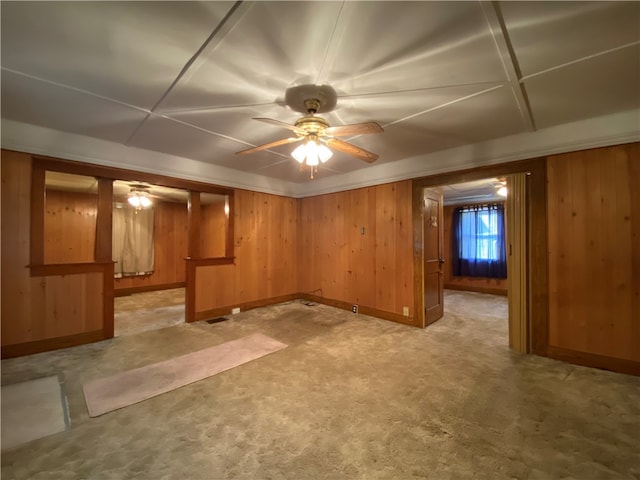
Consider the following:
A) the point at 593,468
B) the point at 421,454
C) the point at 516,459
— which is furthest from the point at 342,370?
the point at 593,468

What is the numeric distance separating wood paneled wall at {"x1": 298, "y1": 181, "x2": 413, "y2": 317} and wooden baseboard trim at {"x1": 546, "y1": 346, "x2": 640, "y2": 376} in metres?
1.66

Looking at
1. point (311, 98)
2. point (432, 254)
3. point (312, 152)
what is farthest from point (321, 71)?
point (432, 254)

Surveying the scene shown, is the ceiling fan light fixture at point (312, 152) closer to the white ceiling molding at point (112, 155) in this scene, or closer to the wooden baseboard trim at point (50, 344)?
the white ceiling molding at point (112, 155)

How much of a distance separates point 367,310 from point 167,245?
5731 mm

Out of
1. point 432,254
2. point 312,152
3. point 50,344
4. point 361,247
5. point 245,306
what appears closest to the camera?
point 312,152

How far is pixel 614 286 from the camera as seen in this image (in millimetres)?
2686

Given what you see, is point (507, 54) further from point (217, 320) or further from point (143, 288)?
point (143, 288)

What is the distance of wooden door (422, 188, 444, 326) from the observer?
A: 411 cm

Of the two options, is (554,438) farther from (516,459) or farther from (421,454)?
(421,454)

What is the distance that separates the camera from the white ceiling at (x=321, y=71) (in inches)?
59.9

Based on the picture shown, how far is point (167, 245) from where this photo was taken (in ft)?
24.2

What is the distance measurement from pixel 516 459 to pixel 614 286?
7.32 ft

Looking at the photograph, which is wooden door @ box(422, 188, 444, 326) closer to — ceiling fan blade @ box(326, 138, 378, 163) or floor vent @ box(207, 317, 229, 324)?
ceiling fan blade @ box(326, 138, 378, 163)

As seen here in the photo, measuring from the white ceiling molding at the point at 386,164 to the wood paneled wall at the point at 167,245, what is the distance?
3598 mm
